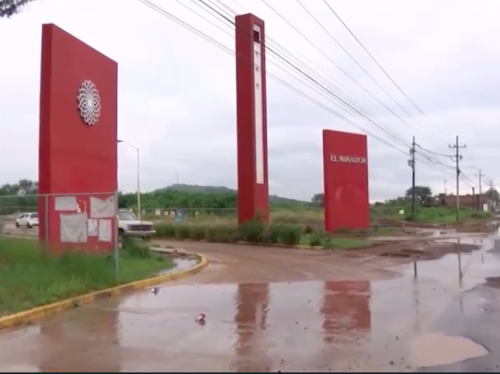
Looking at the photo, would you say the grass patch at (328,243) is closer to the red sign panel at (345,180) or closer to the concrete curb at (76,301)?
the red sign panel at (345,180)

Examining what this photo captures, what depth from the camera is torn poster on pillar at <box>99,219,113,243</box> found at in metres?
17.4

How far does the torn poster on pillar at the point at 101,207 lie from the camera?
1714 centimetres

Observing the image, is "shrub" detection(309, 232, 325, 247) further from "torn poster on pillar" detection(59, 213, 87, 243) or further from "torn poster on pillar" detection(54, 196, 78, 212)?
"torn poster on pillar" detection(59, 213, 87, 243)

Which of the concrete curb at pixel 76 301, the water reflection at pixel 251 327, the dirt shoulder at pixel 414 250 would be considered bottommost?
the water reflection at pixel 251 327

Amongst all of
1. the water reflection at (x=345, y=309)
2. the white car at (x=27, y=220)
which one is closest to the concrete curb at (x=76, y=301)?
the water reflection at (x=345, y=309)

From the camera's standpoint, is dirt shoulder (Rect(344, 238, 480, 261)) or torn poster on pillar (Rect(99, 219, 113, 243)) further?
dirt shoulder (Rect(344, 238, 480, 261))

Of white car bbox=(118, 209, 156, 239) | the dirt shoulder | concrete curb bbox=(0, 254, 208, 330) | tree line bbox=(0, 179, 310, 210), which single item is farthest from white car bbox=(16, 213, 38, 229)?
tree line bbox=(0, 179, 310, 210)

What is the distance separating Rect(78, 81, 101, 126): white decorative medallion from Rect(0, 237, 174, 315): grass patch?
6000 mm

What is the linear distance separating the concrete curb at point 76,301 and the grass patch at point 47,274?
0.67 ft

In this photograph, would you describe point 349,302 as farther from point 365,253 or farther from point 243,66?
point 243,66

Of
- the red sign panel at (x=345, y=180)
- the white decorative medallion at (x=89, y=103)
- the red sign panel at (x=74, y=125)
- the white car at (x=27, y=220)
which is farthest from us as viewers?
the red sign panel at (x=345, y=180)

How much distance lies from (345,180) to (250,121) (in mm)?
11678

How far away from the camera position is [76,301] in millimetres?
13656

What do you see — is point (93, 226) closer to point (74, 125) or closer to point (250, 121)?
point (74, 125)
